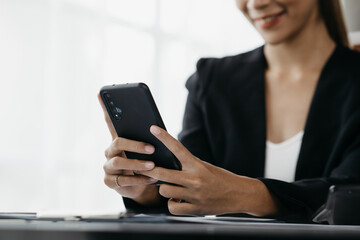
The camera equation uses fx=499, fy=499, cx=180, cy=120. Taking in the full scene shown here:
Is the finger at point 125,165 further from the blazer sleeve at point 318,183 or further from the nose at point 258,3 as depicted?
the nose at point 258,3

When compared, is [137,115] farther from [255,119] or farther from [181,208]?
[255,119]

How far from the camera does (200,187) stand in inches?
34.4

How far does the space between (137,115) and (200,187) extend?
0.17 metres

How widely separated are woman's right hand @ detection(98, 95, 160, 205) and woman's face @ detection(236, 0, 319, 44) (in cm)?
58

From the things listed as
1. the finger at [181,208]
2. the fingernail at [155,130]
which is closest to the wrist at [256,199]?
the finger at [181,208]

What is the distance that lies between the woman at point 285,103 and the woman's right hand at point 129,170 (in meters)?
0.07

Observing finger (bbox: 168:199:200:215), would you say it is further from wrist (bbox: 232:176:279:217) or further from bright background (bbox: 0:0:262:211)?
bright background (bbox: 0:0:262:211)

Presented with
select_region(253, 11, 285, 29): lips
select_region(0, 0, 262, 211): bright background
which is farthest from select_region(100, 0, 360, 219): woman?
select_region(0, 0, 262, 211): bright background

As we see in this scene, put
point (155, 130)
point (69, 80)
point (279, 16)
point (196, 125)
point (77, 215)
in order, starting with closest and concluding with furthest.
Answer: point (77, 215), point (155, 130), point (279, 16), point (196, 125), point (69, 80)

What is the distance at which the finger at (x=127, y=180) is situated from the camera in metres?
0.94

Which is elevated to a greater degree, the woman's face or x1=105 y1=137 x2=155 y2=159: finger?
the woman's face

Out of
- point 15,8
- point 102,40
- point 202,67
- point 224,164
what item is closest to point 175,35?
point 102,40

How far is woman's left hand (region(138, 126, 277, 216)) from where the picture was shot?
0.86m

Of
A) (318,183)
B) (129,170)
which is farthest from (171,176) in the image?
(318,183)
